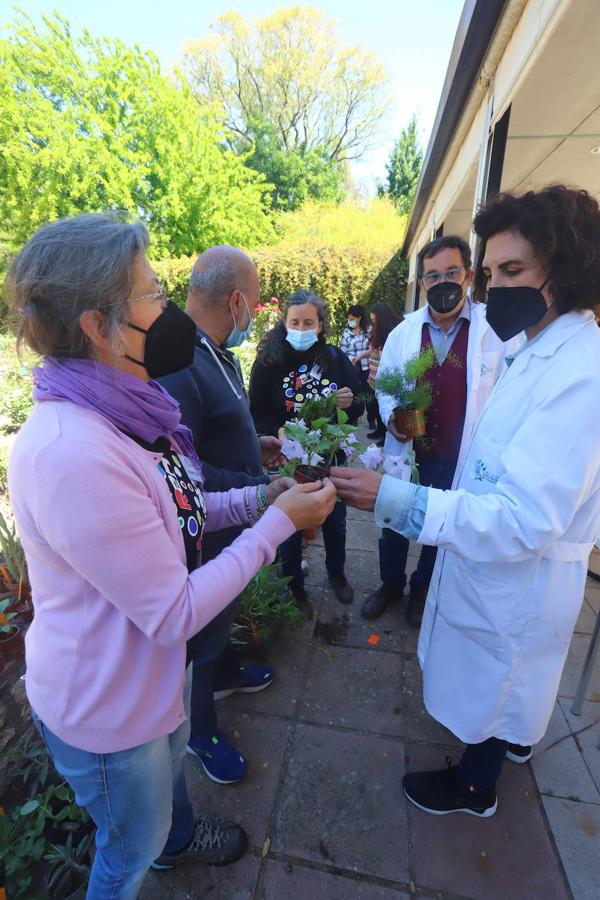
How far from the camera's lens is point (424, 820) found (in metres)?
1.89

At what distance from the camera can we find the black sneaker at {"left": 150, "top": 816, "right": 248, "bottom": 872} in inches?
67.1

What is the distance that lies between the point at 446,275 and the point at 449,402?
0.80m

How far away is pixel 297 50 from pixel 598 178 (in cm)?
3182

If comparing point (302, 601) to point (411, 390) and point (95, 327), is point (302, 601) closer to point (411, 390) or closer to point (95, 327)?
point (411, 390)

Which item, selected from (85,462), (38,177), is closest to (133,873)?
(85,462)

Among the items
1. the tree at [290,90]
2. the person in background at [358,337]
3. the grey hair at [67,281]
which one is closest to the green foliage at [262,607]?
the grey hair at [67,281]

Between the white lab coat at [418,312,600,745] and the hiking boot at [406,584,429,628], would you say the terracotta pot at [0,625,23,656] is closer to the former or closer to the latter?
the white lab coat at [418,312,600,745]

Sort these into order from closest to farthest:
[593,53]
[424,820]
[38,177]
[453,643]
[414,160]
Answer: [453,643] < [424,820] < [593,53] < [38,177] < [414,160]

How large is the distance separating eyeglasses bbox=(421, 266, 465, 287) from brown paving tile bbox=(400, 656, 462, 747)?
94.7 inches

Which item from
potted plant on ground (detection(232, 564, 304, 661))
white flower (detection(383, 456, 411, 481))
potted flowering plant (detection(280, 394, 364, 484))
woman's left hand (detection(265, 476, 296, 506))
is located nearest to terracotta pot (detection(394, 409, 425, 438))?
white flower (detection(383, 456, 411, 481))

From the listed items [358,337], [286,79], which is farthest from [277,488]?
[286,79]

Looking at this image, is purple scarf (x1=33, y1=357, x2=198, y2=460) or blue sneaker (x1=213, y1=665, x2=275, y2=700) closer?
purple scarf (x1=33, y1=357, x2=198, y2=460)

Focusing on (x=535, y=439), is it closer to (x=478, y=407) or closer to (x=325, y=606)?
(x=478, y=407)

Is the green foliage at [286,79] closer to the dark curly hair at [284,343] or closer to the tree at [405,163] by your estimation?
the tree at [405,163]
